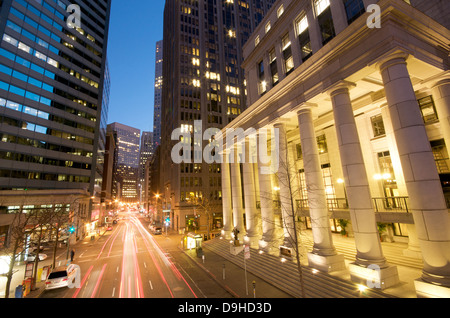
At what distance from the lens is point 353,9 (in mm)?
15242

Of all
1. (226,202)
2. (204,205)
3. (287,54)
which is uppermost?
(287,54)

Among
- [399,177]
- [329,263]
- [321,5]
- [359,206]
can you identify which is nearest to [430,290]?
[359,206]

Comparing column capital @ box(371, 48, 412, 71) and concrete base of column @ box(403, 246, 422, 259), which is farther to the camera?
concrete base of column @ box(403, 246, 422, 259)

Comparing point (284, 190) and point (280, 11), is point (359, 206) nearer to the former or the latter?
point (284, 190)

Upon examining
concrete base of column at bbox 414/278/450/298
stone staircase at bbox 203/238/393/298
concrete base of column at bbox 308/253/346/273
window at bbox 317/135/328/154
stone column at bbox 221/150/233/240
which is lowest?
stone staircase at bbox 203/238/393/298

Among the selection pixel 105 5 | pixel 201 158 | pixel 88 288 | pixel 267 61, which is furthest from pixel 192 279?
pixel 105 5


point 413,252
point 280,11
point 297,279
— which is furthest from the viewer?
point 280,11

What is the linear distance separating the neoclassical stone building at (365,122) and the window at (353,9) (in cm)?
8

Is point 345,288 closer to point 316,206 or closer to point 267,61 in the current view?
point 316,206

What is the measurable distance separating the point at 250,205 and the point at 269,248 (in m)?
6.11

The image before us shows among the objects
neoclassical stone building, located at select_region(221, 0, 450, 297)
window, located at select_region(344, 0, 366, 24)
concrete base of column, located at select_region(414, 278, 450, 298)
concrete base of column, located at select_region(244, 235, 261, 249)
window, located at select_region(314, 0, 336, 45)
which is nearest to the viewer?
concrete base of column, located at select_region(414, 278, 450, 298)

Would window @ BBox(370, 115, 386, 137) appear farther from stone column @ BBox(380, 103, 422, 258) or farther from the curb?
the curb

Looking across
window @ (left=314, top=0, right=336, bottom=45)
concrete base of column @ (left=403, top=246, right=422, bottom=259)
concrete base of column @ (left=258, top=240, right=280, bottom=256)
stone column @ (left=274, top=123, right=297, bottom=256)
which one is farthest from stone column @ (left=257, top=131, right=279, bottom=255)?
window @ (left=314, top=0, right=336, bottom=45)

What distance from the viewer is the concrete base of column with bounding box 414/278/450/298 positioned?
8711mm
